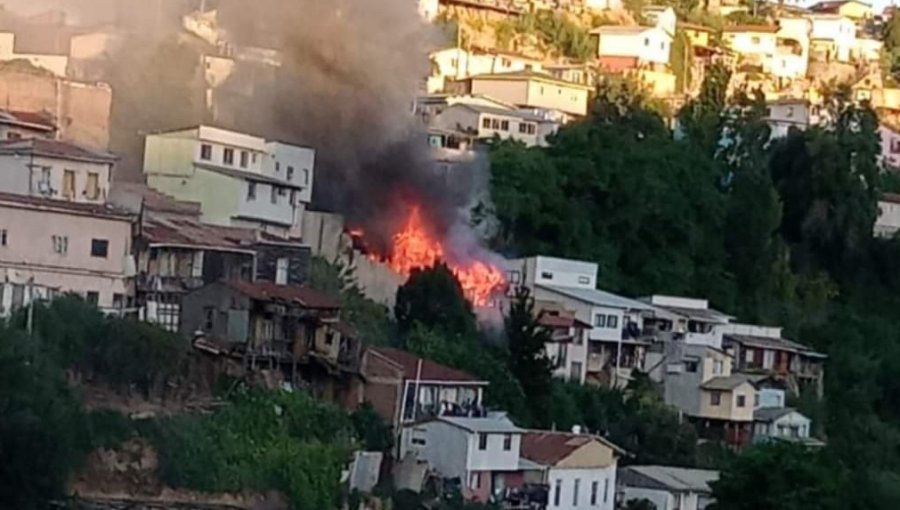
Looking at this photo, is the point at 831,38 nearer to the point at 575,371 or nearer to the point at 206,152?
the point at 575,371

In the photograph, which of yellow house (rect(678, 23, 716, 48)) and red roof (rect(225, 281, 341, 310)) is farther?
yellow house (rect(678, 23, 716, 48))

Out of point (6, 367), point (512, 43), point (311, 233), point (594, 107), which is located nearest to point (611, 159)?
point (594, 107)

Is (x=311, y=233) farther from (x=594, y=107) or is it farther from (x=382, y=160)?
(x=594, y=107)

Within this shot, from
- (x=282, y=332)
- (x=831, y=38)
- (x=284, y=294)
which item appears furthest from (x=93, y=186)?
(x=831, y=38)

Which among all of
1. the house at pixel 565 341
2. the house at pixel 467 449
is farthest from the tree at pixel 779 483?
the house at pixel 565 341

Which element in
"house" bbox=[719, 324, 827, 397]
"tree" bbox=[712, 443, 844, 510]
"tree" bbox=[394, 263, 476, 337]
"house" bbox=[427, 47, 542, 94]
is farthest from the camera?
"house" bbox=[427, 47, 542, 94]

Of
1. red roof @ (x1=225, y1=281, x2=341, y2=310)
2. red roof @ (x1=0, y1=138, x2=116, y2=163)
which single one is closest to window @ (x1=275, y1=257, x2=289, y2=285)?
red roof @ (x1=225, y1=281, x2=341, y2=310)

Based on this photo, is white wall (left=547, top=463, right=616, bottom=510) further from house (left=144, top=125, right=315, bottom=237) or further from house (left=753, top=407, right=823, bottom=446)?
house (left=144, top=125, right=315, bottom=237)
